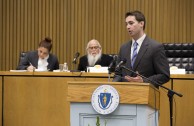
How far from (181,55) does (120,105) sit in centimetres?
451

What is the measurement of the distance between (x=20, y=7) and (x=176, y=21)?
128 inches

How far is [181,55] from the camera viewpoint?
8211 millimetres

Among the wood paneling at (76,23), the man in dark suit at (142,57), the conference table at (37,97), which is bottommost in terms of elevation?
the conference table at (37,97)

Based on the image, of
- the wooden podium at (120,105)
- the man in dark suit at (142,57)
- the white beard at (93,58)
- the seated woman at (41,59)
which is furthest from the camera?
the white beard at (93,58)

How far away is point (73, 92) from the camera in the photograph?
157 inches

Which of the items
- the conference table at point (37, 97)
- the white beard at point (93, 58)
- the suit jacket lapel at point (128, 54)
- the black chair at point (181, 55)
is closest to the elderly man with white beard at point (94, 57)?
the white beard at point (93, 58)

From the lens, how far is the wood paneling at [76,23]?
388 inches

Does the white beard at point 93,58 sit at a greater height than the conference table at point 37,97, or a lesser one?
greater

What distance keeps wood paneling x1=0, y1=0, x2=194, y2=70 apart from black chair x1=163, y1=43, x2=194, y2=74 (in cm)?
163

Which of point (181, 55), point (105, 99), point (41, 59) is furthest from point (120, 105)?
point (181, 55)

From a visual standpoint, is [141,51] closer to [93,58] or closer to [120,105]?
[120,105]

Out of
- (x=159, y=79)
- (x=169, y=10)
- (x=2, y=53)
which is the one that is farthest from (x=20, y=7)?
(x=159, y=79)

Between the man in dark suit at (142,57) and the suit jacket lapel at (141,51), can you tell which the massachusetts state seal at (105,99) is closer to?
the man in dark suit at (142,57)

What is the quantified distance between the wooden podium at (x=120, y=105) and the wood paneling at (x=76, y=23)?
237 inches
